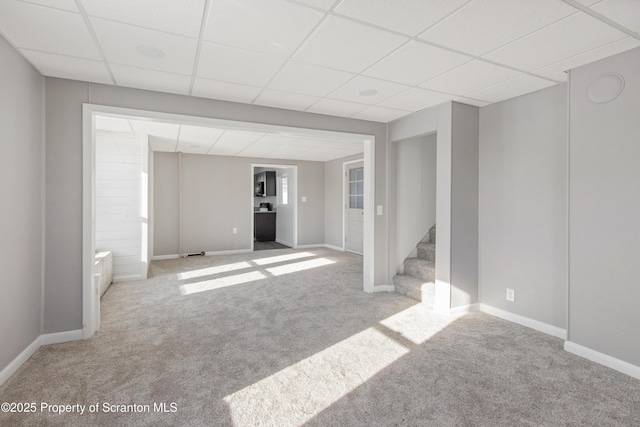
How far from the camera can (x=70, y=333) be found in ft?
9.21

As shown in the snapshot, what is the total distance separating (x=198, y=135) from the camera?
205 inches

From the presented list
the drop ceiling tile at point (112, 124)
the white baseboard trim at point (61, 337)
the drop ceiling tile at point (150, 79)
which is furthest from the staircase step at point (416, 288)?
the drop ceiling tile at point (112, 124)

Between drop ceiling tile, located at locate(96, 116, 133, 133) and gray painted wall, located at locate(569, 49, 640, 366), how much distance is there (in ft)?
16.3

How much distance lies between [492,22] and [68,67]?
318 cm

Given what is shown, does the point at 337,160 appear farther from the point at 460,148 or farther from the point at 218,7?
the point at 218,7

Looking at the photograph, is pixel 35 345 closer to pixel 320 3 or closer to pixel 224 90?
pixel 224 90

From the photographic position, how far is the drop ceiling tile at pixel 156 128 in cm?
437

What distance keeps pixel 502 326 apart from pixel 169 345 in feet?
10.4

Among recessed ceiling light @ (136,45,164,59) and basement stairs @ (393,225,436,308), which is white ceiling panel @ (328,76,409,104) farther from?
basement stairs @ (393,225,436,308)

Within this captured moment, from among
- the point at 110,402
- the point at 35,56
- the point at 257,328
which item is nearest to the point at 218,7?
the point at 35,56

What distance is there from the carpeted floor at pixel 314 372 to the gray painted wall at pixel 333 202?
420 cm

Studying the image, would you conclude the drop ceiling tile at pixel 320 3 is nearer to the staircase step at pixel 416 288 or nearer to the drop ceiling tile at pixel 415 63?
the drop ceiling tile at pixel 415 63

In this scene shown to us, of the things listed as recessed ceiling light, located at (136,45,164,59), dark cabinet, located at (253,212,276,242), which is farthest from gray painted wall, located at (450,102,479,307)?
dark cabinet, located at (253,212,276,242)

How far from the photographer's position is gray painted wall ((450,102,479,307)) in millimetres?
3466
